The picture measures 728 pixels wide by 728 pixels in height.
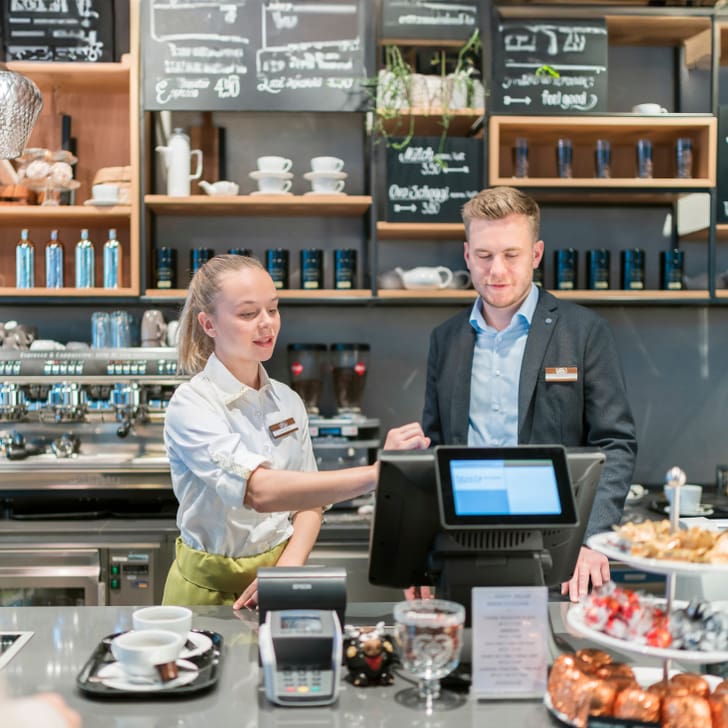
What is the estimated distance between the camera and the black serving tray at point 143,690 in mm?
1352

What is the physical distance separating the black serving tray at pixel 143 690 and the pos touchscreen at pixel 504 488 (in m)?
0.44

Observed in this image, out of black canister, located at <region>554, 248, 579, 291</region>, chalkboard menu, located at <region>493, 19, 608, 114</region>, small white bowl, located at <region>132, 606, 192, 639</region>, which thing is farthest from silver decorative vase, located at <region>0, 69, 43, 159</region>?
black canister, located at <region>554, 248, 579, 291</region>

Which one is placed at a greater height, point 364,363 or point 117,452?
point 364,363

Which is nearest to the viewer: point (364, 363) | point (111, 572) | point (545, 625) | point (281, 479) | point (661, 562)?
point (661, 562)

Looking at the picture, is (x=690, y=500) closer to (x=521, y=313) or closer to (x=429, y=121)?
(x=521, y=313)

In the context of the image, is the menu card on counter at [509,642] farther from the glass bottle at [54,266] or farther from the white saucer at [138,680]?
the glass bottle at [54,266]

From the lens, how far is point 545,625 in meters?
1.31

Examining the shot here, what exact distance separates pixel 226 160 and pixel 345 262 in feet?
2.45

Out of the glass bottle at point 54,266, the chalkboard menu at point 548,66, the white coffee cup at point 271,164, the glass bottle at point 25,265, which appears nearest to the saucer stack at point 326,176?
the white coffee cup at point 271,164

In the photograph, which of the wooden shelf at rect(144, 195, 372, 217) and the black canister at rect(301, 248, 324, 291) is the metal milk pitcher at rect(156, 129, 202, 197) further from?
the black canister at rect(301, 248, 324, 291)

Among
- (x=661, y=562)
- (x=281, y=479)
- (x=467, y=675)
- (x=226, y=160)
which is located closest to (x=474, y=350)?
(x=281, y=479)

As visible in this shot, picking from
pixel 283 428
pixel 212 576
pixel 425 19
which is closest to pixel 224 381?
pixel 283 428

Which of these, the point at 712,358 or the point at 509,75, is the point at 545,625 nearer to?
the point at 509,75

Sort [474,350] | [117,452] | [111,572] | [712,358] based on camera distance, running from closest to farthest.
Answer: [474,350] → [111,572] → [117,452] → [712,358]
